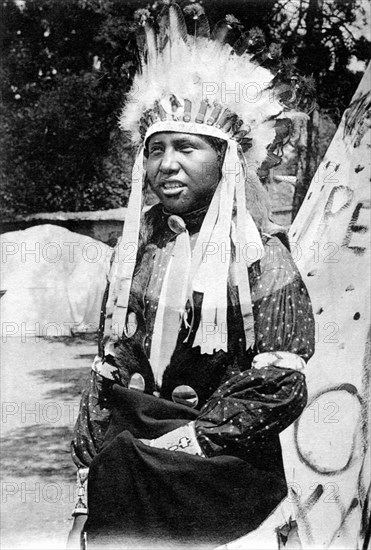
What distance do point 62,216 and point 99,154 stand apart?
12.5 inches

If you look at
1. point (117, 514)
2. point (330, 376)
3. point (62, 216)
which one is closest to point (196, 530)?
point (117, 514)

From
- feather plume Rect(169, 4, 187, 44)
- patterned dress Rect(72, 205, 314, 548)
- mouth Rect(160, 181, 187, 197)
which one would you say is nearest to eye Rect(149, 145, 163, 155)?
mouth Rect(160, 181, 187, 197)

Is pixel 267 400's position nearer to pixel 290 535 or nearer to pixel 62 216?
pixel 290 535

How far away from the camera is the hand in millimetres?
3666

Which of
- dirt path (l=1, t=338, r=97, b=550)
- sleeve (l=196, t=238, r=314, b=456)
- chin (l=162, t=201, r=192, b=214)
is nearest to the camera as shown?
sleeve (l=196, t=238, r=314, b=456)

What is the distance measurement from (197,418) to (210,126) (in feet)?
4.01

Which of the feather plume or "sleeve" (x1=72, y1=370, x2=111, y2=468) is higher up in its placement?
the feather plume

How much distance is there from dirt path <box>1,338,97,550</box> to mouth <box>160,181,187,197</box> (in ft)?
2.44

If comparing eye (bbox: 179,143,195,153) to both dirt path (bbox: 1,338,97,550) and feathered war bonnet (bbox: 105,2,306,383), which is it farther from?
dirt path (bbox: 1,338,97,550)

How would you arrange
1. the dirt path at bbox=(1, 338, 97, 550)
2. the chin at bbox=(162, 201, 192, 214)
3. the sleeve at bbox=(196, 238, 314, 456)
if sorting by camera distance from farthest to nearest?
the dirt path at bbox=(1, 338, 97, 550)
the chin at bbox=(162, 201, 192, 214)
the sleeve at bbox=(196, 238, 314, 456)

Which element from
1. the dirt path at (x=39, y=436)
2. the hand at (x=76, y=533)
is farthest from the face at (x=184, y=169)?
the hand at (x=76, y=533)

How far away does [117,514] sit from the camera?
3.61 metres

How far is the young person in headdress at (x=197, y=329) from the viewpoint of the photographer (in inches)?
138

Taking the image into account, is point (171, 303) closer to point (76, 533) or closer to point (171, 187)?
point (171, 187)
